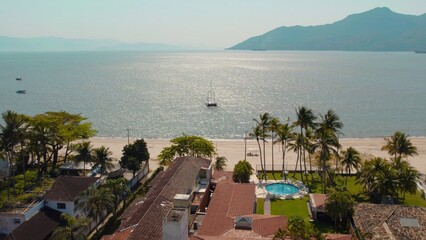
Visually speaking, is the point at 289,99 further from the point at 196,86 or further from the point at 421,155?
the point at 421,155

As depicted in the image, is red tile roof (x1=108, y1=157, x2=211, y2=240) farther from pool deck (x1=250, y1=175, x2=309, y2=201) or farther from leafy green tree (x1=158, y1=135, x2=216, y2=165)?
leafy green tree (x1=158, y1=135, x2=216, y2=165)

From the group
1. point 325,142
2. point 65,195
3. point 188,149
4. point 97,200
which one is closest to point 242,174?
point 325,142

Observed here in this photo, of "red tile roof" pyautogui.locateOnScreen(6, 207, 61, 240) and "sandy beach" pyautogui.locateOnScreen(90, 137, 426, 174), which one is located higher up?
"red tile roof" pyautogui.locateOnScreen(6, 207, 61, 240)

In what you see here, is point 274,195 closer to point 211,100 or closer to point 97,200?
point 97,200

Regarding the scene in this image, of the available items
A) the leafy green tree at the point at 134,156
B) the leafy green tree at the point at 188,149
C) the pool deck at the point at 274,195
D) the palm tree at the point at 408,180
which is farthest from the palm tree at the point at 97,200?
the palm tree at the point at 408,180

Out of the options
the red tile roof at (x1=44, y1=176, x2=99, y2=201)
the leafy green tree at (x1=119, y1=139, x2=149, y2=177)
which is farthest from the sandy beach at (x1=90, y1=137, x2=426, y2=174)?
the red tile roof at (x1=44, y1=176, x2=99, y2=201)

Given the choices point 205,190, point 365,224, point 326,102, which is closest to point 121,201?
point 205,190

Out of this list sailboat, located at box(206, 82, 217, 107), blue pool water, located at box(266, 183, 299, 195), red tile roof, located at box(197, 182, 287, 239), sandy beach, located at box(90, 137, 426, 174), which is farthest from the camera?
sailboat, located at box(206, 82, 217, 107)

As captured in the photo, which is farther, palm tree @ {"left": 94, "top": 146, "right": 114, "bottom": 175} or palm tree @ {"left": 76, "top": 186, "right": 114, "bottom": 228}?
palm tree @ {"left": 94, "top": 146, "right": 114, "bottom": 175}
